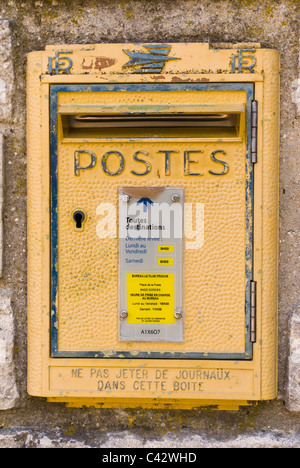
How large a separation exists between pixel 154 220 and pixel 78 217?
0.90 feet

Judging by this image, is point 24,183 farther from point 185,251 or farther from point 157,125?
point 185,251

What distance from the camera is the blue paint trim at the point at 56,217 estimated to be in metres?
1.42

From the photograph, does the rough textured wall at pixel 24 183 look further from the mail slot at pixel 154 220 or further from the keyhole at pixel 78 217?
the keyhole at pixel 78 217

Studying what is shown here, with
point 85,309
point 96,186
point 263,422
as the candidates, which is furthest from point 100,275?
point 263,422

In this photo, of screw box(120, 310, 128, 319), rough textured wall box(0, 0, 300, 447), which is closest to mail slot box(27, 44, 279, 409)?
screw box(120, 310, 128, 319)

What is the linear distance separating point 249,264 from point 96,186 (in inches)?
24.0

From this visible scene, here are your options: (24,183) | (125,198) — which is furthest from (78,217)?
(24,183)

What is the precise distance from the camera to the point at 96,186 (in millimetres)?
1453

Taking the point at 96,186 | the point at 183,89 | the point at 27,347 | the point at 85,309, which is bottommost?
the point at 27,347

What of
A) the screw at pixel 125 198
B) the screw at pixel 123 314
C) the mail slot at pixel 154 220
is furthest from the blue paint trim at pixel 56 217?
the screw at pixel 125 198

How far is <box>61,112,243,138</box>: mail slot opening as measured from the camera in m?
1.43

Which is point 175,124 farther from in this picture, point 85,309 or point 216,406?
point 216,406

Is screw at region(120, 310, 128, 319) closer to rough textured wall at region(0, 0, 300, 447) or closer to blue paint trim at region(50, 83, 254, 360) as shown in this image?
blue paint trim at region(50, 83, 254, 360)

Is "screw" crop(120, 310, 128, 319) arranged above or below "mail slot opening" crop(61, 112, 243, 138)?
below
